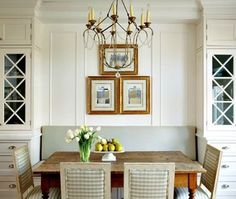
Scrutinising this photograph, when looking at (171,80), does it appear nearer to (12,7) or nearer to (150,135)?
(150,135)

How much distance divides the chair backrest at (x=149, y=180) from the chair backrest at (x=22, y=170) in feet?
3.57

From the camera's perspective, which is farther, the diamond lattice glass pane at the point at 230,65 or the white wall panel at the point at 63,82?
the white wall panel at the point at 63,82

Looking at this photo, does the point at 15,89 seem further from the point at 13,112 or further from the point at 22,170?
the point at 22,170

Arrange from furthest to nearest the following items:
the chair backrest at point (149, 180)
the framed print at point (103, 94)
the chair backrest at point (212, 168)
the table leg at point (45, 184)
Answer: the framed print at point (103, 94), the chair backrest at point (212, 168), the table leg at point (45, 184), the chair backrest at point (149, 180)

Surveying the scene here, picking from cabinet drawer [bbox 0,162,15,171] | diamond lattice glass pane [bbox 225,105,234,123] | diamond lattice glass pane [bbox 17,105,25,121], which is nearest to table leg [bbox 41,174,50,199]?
cabinet drawer [bbox 0,162,15,171]

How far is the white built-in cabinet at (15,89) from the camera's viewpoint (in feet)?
11.9

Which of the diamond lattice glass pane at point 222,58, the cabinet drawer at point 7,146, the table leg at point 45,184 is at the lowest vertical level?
the table leg at point 45,184

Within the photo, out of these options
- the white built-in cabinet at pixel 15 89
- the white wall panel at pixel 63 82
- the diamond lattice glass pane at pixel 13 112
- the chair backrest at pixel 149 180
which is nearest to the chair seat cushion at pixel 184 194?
the chair backrest at pixel 149 180

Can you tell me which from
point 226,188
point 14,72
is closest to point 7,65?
point 14,72

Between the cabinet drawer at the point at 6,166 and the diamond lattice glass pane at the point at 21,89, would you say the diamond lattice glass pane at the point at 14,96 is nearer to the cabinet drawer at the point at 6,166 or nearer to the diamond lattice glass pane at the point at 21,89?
the diamond lattice glass pane at the point at 21,89

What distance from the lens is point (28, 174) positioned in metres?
2.97

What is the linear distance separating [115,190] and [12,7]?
105 inches

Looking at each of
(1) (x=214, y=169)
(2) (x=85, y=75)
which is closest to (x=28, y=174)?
(2) (x=85, y=75)

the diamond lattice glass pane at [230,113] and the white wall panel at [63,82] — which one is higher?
the white wall panel at [63,82]
